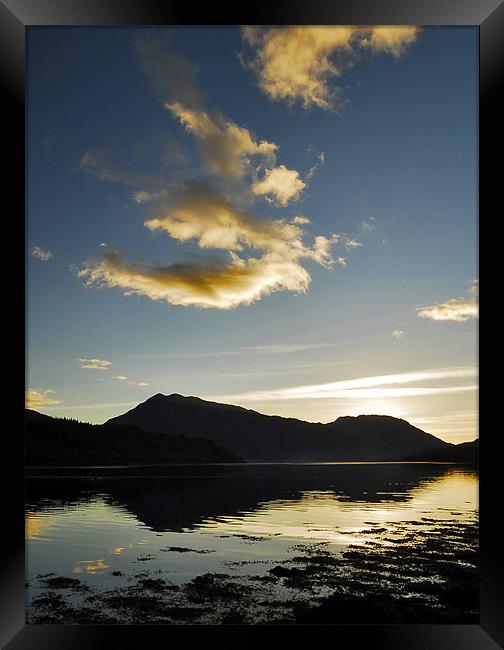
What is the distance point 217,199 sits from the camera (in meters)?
9.58

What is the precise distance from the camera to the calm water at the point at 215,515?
27.3ft

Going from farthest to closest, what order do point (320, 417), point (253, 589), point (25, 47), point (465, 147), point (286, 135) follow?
point (320, 417) → point (286, 135) → point (465, 147) → point (253, 589) → point (25, 47)

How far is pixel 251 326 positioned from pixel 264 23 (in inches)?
389

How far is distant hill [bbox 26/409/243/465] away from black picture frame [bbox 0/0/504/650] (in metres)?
9.18

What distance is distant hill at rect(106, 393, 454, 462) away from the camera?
11.2m

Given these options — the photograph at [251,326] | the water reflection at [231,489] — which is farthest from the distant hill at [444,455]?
the water reflection at [231,489]

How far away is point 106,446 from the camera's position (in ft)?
38.7

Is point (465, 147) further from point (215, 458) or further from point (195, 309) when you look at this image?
point (215, 458)

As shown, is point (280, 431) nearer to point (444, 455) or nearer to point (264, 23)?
point (444, 455)

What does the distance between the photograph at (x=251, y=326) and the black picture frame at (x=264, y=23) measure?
3731 millimetres

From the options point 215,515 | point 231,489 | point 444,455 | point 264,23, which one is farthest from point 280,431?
point 264,23

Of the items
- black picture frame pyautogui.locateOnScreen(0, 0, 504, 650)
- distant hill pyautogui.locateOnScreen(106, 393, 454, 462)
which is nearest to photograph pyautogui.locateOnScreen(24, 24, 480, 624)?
distant hill pyautogui.locateOnScreen(106, 393, 454, 462)

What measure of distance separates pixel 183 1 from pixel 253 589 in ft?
19.8
